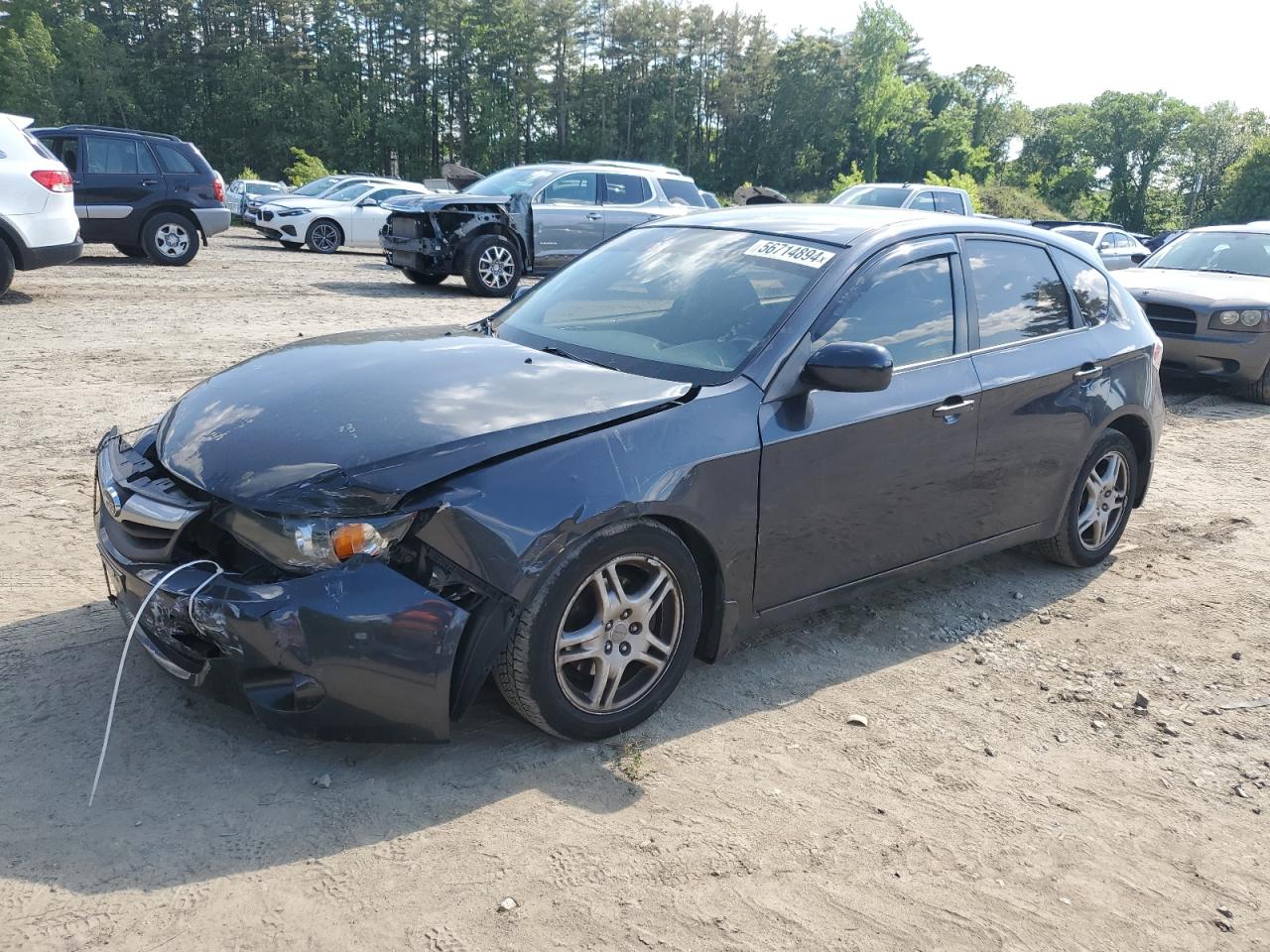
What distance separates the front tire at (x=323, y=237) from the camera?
20.9 metres

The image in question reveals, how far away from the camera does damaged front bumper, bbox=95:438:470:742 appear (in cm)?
266

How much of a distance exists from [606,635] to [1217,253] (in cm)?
1045

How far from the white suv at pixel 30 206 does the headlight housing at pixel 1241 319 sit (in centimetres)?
1152

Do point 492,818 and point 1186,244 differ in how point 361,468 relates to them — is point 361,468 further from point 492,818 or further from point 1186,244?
point 1186,244

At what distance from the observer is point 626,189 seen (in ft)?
50.2

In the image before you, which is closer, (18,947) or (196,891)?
(18,947)

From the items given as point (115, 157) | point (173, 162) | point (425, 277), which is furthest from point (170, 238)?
point (425, 277)

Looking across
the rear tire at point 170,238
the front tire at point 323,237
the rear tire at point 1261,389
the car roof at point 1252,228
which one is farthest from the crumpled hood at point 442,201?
the rear tire at point 1261,389

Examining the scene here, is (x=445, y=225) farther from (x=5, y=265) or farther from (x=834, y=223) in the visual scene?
(x=834, y=223)

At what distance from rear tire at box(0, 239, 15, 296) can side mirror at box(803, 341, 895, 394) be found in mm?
10034

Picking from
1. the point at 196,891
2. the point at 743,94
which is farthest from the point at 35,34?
the point at 196,891

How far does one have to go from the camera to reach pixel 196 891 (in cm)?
241

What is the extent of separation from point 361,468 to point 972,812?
2082mm

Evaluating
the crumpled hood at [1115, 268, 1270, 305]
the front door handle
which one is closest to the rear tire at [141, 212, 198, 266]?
the crumpled hood at [1115, 268, 1270, 305]
